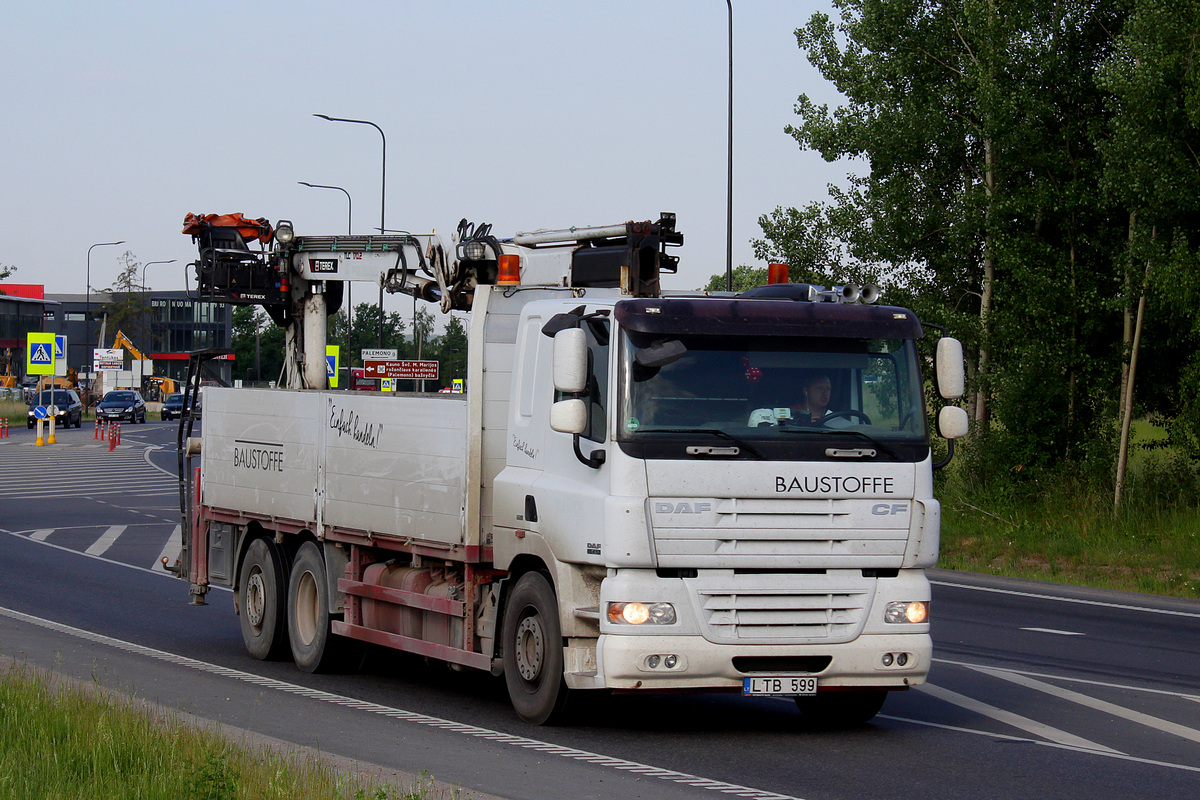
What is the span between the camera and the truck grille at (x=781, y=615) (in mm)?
8844

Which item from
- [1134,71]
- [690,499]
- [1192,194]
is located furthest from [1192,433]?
[690,499]

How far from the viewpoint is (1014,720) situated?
33.5 feet

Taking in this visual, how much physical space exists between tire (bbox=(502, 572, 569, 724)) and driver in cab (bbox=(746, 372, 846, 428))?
5.46ft

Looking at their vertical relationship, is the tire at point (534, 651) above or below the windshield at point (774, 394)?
below

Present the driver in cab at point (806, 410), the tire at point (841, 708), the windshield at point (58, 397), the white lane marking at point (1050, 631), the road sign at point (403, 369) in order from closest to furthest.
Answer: the driver in cab at point (806, 410) < the tire at point (841, 708) < the white lane marking at point (1050, 631) < the road sign at point (403, 369) < the windshield at point (58, 397)

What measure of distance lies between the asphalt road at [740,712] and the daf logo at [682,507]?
1393mm

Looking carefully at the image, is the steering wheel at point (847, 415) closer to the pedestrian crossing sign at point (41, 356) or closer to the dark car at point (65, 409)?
the pedestrian crossing sign at point (41, 356)

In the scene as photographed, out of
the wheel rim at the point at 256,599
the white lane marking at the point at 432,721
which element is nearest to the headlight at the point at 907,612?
the white lane marking at the point at 432,721

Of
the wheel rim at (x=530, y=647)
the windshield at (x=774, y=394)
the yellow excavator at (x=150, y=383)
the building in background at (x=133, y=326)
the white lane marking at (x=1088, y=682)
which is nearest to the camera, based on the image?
the windshield at (x=774, y=394)

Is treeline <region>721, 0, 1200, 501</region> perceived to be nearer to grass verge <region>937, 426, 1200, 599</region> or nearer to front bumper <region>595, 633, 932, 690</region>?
grass verge <region>937, 426, 1200, 599</region>

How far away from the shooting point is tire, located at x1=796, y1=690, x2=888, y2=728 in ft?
32.4

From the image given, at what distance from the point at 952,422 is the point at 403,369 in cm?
3098

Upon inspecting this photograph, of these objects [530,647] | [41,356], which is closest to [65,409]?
[41,356]

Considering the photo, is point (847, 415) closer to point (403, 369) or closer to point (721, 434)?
point (721, 434)
